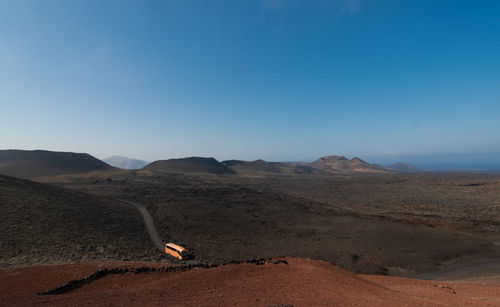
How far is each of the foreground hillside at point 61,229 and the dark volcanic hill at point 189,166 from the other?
9410cm

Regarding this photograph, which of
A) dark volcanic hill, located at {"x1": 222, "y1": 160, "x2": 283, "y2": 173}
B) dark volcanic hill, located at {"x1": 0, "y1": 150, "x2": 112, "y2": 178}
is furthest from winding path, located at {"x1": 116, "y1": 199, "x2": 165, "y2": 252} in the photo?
dark volcanic hill, located at {"x1": 222, "y1": 160, "x2": 283, "y2": 173}

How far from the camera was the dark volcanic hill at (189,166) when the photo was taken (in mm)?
128500

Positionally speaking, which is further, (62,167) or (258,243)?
(62,167)

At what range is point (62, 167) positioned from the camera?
96875 millimetres

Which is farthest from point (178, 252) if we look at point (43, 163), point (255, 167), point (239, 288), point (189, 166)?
point (255, 167)

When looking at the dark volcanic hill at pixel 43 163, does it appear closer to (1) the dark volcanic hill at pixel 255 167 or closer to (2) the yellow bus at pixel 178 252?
(1) the dark volcanic hill at pixel 255 167

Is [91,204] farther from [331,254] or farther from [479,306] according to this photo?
[479,306]

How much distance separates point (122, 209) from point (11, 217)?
→ 12.7 meters

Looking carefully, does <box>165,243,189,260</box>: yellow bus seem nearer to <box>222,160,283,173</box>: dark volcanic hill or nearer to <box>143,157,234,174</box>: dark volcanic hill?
<box>143,157,234,174</box>: dark volcanic hill

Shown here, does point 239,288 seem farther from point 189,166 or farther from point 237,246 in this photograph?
point 189,166

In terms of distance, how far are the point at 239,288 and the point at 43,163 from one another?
12369 cm

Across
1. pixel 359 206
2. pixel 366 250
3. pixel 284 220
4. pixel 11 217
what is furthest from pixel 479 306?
pixel 359 206

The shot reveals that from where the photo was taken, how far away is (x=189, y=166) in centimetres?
13712

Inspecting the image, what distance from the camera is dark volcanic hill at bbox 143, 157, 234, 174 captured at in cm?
12850
